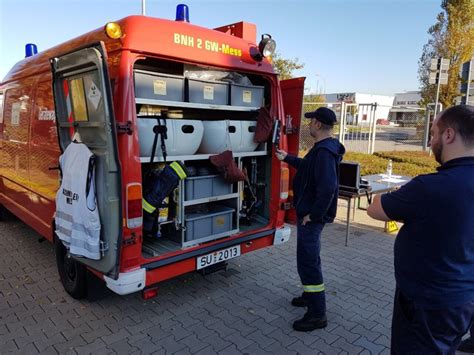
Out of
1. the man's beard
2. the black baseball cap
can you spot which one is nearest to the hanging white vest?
the black baseball cap

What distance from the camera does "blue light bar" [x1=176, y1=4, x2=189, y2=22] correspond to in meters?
3.48

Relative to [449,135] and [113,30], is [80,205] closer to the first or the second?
[113,30]

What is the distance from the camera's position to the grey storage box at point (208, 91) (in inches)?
137

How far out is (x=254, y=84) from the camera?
4.29 meters

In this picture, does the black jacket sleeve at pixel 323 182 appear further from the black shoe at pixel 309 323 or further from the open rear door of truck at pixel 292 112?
the open rear door of truck at pixel 292 112

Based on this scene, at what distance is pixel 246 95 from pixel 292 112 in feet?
1.95

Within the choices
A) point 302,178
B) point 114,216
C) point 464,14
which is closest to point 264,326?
point 302,178

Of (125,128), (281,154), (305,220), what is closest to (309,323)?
(305,220)

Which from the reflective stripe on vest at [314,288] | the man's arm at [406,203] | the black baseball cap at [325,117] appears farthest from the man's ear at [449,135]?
the reflective stripe on vest at [314,288]

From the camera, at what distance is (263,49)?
3734mm

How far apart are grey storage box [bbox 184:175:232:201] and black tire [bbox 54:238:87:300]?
123cm

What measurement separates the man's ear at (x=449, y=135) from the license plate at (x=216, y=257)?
231cm

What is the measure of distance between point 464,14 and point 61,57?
1768 centimetres

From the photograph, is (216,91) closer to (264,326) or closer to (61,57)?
(61,57)
